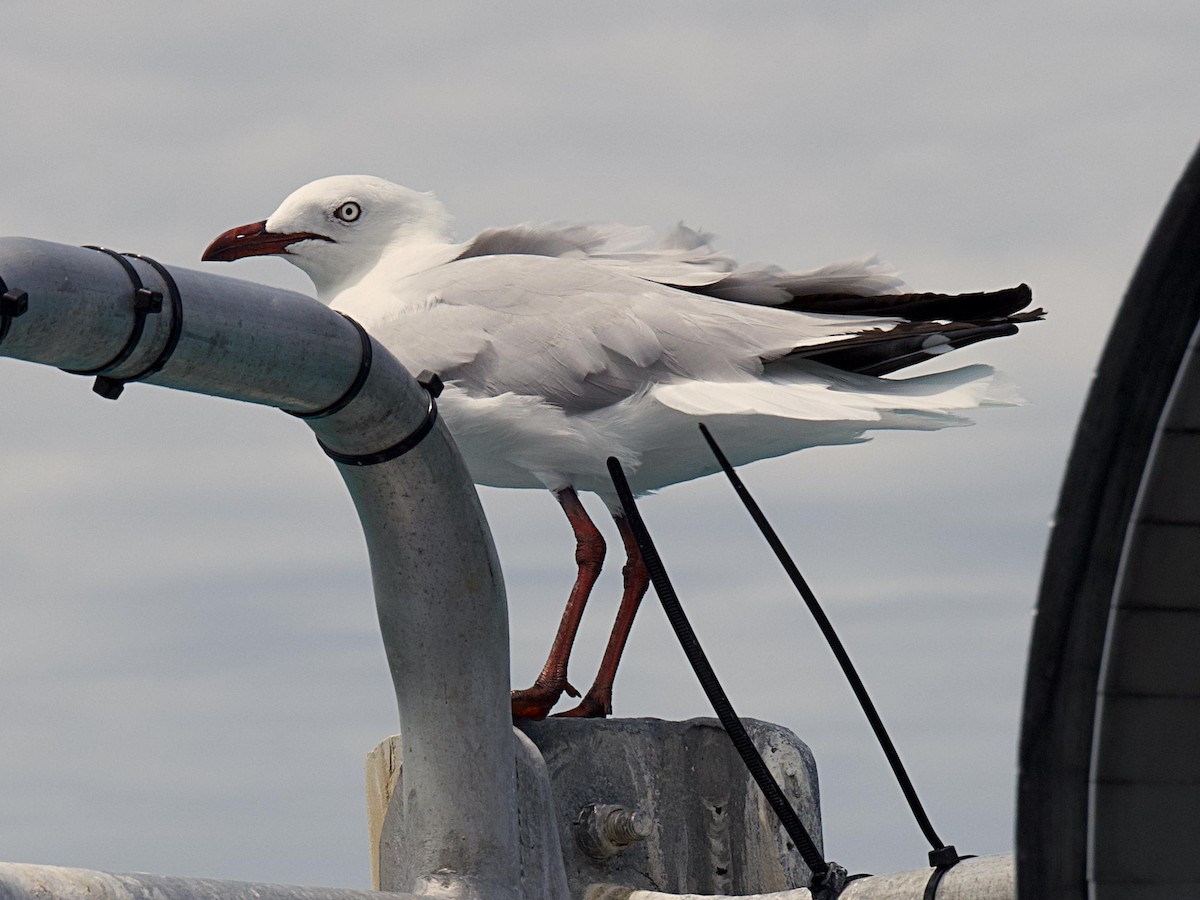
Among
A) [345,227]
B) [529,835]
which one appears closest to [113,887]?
[529,835]

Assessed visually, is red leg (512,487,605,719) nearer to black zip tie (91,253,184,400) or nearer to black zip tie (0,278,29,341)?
black zip tie (91,253,184,400)

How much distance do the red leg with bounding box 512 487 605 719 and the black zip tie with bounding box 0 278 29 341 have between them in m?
2.48

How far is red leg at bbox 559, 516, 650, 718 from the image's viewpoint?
569 cm

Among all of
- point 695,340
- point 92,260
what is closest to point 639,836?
point 695,340

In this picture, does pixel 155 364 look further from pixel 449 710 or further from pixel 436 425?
pixel 449 710

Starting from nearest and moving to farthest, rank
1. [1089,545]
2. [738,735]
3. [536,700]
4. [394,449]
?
[1089,545], [394,449], [738,735], [536,700]

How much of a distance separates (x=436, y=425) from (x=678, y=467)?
74.8 inches

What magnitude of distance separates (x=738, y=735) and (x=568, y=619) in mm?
1367

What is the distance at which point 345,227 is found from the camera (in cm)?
692

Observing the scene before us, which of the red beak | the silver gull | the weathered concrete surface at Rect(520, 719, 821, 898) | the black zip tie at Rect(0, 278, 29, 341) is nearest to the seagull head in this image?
the red beak

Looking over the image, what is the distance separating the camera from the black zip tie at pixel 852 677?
414 cm

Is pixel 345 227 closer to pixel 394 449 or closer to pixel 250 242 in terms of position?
pixel 250 242

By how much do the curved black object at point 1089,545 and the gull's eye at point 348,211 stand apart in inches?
199

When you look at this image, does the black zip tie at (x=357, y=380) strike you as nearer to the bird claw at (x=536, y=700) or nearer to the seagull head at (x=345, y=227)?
the bird claw at (x=536, y=700)
